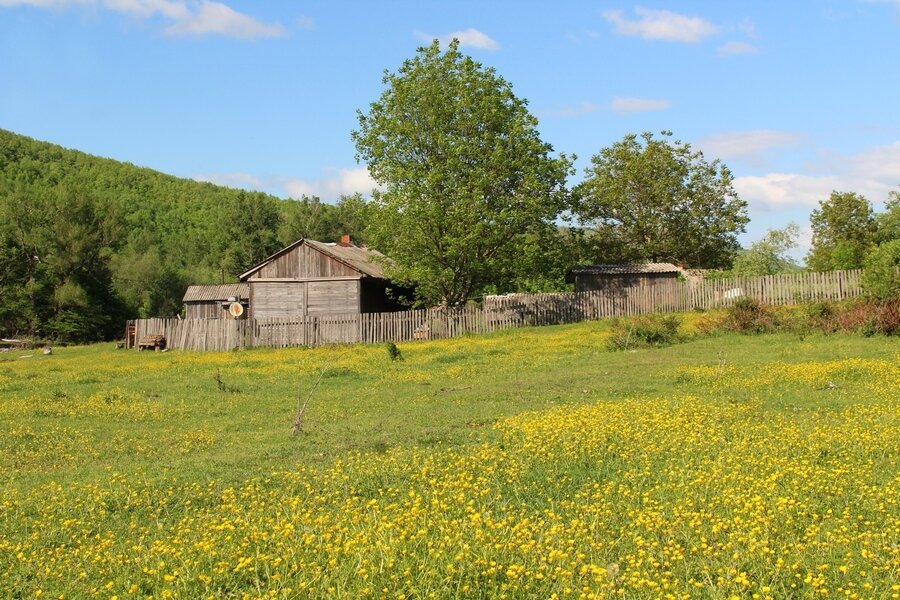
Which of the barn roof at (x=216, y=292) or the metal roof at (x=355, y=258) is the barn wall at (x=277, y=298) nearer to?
the metal roof at (x=355, y=258)

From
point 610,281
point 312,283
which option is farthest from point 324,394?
point 610,281

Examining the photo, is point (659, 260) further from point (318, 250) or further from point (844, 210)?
point (318, 250)

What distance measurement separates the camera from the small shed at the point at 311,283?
136 feet

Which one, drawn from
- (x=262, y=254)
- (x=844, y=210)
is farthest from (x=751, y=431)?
(x=262, y=254)

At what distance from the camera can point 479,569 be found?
19.2ft

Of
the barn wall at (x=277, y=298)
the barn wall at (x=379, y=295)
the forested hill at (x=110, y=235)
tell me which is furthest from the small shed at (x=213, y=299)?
the barn wall at (x=379, y=295)

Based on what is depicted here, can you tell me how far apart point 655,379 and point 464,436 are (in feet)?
25.1

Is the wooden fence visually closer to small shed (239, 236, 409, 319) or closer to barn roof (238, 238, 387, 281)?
small shed (239, 236, 409, 319)

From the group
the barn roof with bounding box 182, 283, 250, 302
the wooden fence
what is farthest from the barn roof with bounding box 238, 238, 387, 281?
the barn roof with bounding box 182, 283, 250, 302

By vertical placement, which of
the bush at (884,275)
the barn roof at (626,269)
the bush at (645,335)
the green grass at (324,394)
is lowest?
the green grass at (324,394)

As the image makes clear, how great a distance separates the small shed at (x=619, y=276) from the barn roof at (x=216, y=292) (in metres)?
22.0

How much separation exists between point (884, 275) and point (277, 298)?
28.6 metres

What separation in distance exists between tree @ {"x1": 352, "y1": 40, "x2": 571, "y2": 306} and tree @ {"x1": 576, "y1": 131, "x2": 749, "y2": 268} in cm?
1736

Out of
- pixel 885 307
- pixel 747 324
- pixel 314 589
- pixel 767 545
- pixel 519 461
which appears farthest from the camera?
pixel 747 324
